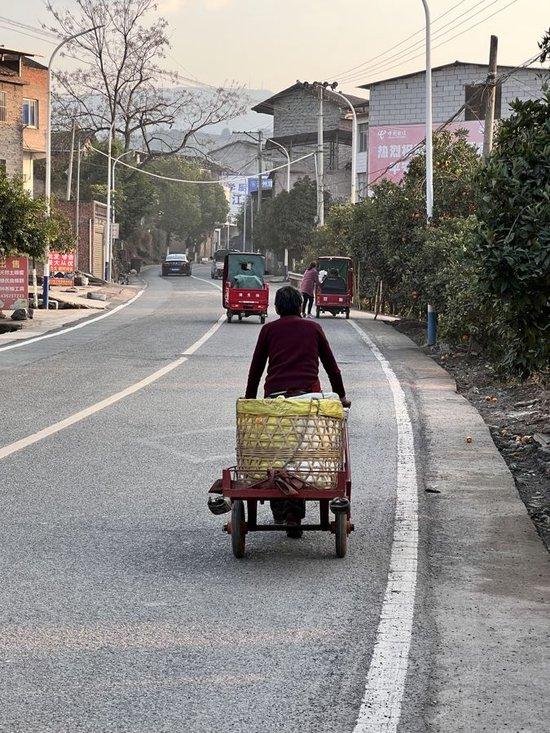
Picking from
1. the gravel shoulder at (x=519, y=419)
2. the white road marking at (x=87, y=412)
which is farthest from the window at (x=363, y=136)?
the white road marking at (x=87, y=412)

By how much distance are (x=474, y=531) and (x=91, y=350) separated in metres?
18.5

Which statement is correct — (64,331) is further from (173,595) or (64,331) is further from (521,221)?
(173,595)

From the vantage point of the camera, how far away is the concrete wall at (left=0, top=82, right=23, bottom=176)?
203ft

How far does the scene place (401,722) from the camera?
5363mm

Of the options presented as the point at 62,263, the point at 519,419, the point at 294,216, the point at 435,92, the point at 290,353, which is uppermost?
the point at 435,92

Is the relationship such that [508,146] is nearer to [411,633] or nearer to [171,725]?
[411,633]

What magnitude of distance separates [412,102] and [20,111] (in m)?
27.5

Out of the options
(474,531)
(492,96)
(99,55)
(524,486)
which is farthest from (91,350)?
(99,55)

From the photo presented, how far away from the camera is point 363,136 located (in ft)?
293

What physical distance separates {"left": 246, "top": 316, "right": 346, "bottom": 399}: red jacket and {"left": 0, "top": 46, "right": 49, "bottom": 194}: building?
50.5m

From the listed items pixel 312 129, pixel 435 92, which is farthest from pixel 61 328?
pixel 312 129

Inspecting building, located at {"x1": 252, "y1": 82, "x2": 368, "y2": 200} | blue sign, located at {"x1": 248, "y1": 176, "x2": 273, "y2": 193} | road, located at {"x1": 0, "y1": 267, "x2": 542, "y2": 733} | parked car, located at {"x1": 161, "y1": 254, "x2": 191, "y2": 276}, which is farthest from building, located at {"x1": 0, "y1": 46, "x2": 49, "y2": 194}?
blue sign, located at {"x1": 248, "y1": 176, "x2": 273, "y2": 193}

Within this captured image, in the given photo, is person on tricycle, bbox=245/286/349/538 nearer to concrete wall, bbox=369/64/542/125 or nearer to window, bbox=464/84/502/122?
window, bbox=464/84/502/122

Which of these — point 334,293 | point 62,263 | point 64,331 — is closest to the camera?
point 64,331
